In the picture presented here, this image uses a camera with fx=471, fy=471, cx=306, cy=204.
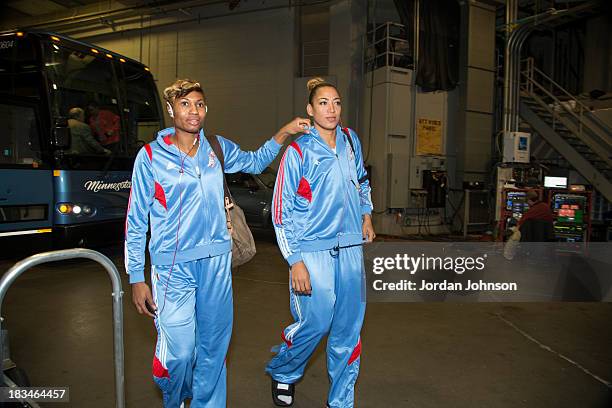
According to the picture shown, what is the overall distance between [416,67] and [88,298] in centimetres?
946

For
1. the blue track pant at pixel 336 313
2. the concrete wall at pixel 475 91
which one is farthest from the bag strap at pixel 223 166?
the concrete wall at pixel 475 91

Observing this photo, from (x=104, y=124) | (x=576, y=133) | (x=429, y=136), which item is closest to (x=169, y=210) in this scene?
(x=104, y=124)

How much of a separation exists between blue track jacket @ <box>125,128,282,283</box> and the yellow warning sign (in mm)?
10387

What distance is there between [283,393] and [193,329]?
0.97 metres

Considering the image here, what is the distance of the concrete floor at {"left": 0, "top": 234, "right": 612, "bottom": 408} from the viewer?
10.8ft

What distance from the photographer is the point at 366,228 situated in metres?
3.07

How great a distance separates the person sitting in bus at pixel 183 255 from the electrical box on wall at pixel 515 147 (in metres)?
10.2

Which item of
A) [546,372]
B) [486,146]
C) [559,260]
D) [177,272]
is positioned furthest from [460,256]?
[486,146]

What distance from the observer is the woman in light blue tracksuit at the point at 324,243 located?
274 cm

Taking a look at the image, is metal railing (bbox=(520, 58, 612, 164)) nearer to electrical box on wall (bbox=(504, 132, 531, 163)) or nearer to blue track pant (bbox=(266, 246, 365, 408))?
electrical box on wall (bbox=(504, 132, 531, 163))

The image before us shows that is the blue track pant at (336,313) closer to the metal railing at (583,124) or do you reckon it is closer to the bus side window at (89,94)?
the bus side window at (89,94)

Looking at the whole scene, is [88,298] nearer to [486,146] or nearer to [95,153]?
[95,153]

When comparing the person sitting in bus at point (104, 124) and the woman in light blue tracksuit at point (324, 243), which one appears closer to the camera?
the woman in light blue tracksuit at point (324, 243)

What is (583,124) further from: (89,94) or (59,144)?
(59,144)
